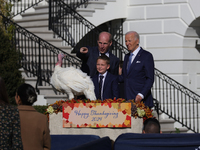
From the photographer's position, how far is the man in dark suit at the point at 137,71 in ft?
20.9

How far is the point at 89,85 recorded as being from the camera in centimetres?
623

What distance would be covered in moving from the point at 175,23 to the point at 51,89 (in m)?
4.43

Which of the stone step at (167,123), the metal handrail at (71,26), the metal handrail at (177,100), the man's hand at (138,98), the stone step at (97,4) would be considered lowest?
the stone step at (167,123)

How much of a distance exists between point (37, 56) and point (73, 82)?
6917 millimetres

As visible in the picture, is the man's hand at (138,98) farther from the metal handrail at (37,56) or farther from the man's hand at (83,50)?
the metal handrail at (37,56)

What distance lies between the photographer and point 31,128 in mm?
3795

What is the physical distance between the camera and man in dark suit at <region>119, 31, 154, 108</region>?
637 centimetres

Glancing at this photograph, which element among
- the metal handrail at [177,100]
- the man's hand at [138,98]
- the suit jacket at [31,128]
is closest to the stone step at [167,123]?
the metal handrail at [177,100]

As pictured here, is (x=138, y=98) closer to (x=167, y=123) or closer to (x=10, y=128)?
(x=10, y=128)

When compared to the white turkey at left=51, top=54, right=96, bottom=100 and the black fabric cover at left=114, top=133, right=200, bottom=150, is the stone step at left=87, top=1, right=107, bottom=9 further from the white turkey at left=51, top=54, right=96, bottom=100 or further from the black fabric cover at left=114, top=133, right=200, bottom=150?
the black fabric cover at left=114, top=133, right=200, bottom=150

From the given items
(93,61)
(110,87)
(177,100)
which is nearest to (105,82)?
(110,87)

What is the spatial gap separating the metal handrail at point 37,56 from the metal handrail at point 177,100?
263 cm

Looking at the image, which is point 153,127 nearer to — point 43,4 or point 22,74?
point 22,74

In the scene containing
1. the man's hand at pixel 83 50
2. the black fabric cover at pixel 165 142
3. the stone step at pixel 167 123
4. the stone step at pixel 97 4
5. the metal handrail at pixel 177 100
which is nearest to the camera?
the black fabric cover at pixel 165 142
